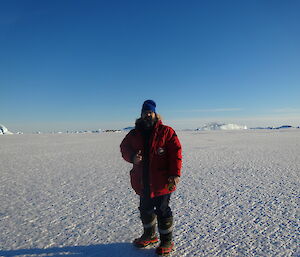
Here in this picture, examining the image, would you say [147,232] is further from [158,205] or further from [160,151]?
[160,151]

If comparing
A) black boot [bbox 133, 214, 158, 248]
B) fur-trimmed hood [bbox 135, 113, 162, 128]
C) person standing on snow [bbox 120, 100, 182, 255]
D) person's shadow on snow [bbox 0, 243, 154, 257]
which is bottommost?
person's shadow on snow [bbox 0, 243, 154, 257]

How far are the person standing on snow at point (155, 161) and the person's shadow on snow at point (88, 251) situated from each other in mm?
237

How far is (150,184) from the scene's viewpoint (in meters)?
2.21

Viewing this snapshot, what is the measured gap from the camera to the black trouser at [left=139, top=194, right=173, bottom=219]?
2.26 meters

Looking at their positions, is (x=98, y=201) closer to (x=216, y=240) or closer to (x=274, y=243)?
(x=216, y=240)

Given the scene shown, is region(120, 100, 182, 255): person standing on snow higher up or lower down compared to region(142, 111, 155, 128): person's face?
lower down

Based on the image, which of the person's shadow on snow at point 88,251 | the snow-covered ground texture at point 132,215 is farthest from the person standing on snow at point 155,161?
the snow-covered ground texture at point 132,215

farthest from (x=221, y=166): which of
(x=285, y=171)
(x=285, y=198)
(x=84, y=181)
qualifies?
(x=84, y=181)

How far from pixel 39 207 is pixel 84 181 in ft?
5.17

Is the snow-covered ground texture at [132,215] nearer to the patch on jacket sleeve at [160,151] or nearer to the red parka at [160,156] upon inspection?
the red parka at [160,156]

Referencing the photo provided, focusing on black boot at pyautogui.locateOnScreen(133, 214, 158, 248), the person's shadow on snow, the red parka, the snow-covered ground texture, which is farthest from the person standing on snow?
the snow-covered ground texture

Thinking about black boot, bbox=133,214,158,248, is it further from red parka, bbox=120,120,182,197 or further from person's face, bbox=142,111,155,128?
person's face, bbox=142,111,155,128

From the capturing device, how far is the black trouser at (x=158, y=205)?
2.26 meters

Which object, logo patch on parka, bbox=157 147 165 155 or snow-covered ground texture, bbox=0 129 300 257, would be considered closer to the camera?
logo patch on parka, bbox=157 147 165 155
